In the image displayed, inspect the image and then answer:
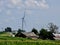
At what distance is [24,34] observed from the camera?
10475 cm

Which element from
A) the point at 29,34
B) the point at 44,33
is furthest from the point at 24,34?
the point at 44,33

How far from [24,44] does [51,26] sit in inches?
4406

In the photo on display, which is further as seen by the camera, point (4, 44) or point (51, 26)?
point (51, 26)

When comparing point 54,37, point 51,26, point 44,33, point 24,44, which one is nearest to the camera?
point 24,44

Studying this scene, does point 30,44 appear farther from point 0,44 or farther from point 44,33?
point 44,33

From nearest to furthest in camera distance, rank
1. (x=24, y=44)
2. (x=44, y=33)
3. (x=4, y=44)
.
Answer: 1. (x=4, y=44)
2. (x=24, y=44)
3. (x=44, y=33)

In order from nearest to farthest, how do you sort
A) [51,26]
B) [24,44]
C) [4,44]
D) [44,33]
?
[4,44] < [24,44] < [44,33] < [51,26]

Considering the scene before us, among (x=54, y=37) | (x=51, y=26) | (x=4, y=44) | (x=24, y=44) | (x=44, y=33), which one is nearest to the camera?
(x=4, y=44)

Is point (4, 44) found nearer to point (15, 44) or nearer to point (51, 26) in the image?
point (15, 44)

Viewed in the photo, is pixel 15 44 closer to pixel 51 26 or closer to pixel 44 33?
pixel 44 33

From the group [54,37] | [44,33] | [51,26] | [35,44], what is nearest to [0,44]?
[35,44]

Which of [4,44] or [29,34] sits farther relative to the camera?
[29,34]

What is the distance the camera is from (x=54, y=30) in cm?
14575

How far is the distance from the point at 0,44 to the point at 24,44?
3.69 meters
